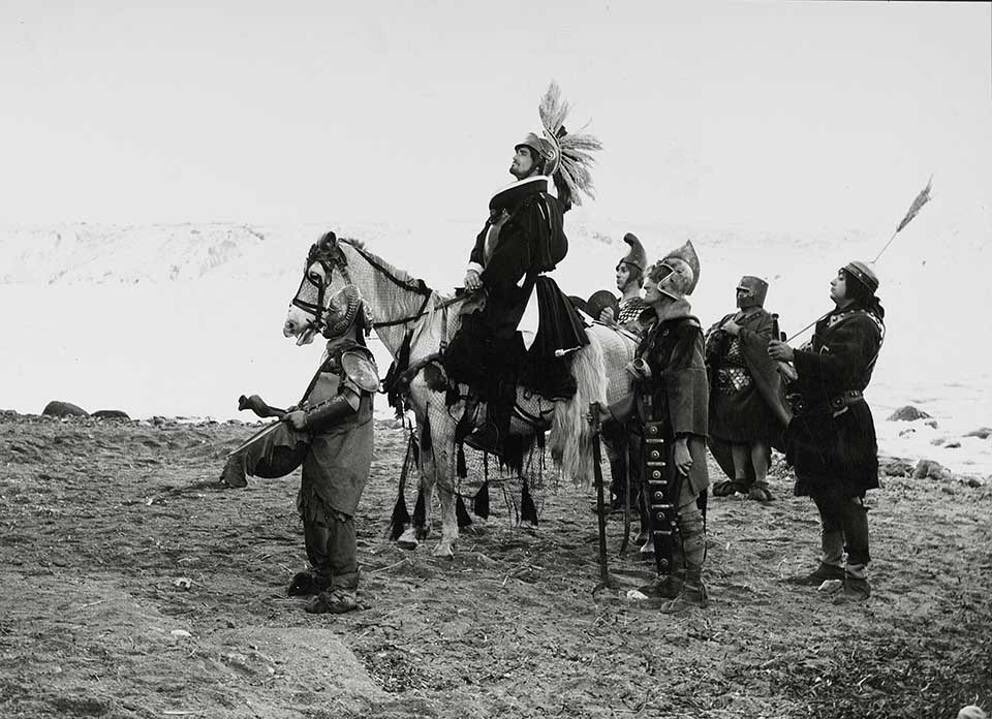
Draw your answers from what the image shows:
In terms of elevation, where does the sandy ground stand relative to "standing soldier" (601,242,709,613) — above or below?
below

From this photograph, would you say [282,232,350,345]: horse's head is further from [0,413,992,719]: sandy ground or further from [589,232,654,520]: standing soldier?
[589,232,654,520]: standing soldier

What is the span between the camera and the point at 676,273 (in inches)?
223

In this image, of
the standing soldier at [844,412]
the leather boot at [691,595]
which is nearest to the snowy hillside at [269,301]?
the standing soldier at [844,412]

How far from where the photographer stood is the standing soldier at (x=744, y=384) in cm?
770

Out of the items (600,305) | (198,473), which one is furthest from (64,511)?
(600,305)

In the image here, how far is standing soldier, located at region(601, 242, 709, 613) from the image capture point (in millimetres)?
5641

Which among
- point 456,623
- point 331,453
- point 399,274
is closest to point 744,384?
point 399,274

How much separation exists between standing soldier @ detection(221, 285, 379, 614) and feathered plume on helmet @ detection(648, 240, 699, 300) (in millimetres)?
1546

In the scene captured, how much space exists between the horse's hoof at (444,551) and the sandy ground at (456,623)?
6 centimetres

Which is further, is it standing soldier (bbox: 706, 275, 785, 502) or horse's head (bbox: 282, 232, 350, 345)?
standing soldier (bbox: 706, 275, 785, 502)

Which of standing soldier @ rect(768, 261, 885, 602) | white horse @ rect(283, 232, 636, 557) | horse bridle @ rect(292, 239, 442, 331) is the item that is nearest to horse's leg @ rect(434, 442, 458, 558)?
white horse @ rect(283, 232, 636, 557)

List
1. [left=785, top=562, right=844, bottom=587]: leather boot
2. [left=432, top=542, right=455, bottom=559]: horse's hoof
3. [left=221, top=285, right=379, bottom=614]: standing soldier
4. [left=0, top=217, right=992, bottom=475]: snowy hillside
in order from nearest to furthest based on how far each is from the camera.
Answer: [left=221, top=285, right=379, bottom=614]: standing soldier → [left=785, top=562, right=844, bottom=587]: leather boot → [left=432, top=542, right=455, bottom=559]: horse's hoof → [left=0, top=217, right=992, bottom=475]: snowy hillside

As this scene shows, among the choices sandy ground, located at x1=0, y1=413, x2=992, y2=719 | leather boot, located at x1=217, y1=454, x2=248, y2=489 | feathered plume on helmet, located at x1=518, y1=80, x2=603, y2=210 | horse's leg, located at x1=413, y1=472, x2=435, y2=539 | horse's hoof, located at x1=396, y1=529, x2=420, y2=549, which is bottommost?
sandy ground, located at x1=0, y1=413, x2=992, y2=719

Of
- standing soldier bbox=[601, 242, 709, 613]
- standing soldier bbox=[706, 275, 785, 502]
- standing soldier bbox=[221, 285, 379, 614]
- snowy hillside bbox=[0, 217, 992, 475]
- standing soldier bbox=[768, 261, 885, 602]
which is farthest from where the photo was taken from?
snowy hillside bbox=[0, 217, 992, 475]
